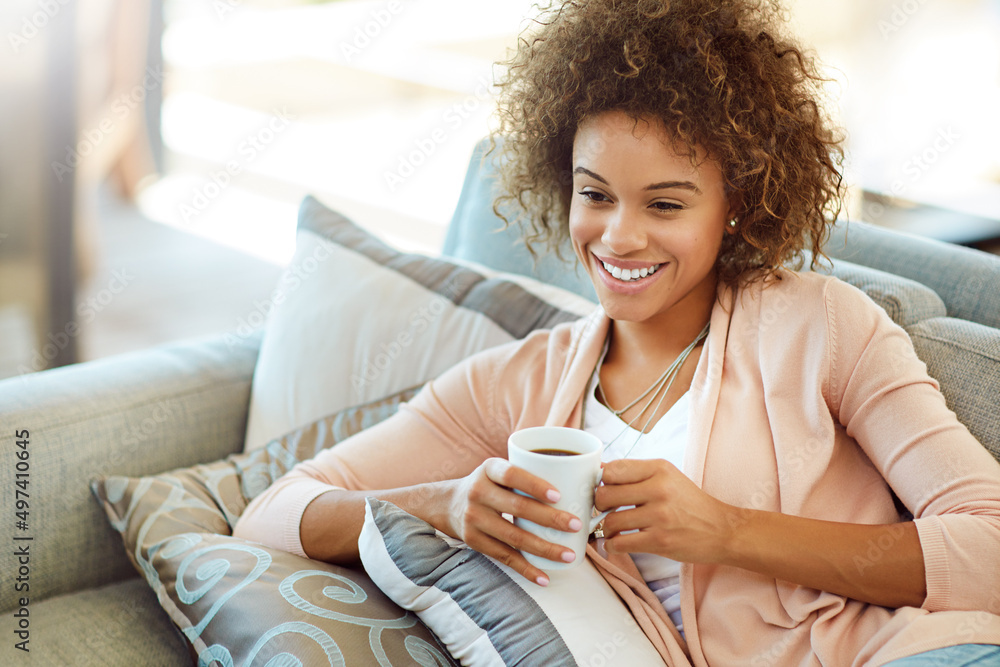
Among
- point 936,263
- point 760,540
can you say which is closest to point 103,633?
point 760,540

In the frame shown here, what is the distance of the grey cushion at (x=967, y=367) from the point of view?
1.02 meters

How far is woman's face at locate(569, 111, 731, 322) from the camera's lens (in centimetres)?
104

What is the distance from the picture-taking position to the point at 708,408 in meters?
1.04

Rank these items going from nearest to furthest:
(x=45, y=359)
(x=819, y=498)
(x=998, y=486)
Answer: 1. (x=998, y=486)
2. (x=819, y=498)
3. (x=45, y=359)

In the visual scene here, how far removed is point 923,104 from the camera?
274 centimetres

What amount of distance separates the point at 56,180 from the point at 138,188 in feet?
3.99

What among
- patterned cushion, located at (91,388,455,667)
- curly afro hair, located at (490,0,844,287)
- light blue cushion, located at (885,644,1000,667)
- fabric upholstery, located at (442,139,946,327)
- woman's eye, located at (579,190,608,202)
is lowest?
patterned cushion, located at (91,388,455,667)

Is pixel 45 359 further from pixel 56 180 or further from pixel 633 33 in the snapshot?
pixel 633 33

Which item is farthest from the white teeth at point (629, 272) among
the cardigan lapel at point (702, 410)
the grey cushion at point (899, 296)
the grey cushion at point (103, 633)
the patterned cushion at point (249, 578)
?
the grey cushion at point (103, 633)

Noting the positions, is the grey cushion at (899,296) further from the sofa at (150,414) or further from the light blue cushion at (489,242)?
the light blue cushion at (489,242)

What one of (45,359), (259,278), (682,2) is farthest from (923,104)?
(45,359)

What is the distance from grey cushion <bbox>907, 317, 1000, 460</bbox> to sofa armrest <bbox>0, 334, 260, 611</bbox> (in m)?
1.19

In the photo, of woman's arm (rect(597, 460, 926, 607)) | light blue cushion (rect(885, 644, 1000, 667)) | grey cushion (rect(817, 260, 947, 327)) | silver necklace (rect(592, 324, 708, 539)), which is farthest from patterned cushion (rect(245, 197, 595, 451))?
light blue cushion (rect(885, 644, 1000, 667))

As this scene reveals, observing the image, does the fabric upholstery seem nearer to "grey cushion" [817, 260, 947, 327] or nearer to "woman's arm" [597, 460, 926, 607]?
"grey cushion" [817, 260, 947, 327]
